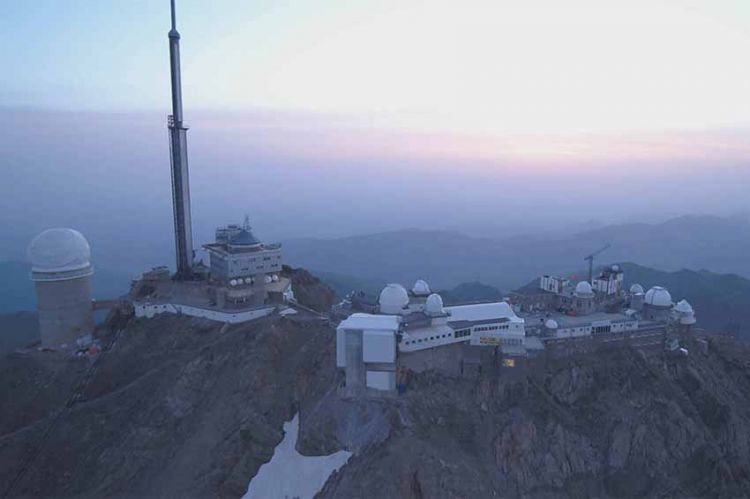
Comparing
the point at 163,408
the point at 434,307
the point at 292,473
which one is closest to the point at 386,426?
the point at 292,473

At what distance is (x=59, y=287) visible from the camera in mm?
58156

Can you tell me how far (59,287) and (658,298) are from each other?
65356 mm

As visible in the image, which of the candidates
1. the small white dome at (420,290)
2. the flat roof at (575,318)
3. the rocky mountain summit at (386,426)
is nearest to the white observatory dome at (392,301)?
the small white dome at (420,290)

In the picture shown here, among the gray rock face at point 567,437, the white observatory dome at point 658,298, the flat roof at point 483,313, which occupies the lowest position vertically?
the gray rock face at point 567,437

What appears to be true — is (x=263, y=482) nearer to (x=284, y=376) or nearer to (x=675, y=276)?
(x=284, y=376)

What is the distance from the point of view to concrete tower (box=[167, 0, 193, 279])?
2628 inches

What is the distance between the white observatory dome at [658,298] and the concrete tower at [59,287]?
205 ft

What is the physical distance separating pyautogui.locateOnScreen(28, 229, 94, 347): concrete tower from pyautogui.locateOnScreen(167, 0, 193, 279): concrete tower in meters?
11.6

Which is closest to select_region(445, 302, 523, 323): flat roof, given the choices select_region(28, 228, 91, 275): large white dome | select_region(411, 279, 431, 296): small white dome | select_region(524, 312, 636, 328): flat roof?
select_region(524, 312, 636, 328): flat roof

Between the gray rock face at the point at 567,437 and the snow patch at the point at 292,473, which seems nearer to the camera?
the gray rock face at the point at 567,437

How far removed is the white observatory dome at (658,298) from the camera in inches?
2085

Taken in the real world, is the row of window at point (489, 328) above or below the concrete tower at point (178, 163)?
below

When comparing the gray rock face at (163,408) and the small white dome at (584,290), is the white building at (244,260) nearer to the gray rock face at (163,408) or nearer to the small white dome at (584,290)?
the gray rock face at (163,408)

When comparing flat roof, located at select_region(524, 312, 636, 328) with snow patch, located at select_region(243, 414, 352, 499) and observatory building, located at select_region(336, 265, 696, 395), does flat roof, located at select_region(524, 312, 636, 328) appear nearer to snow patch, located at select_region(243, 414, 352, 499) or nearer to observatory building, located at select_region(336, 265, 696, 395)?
observatory building, located at select_region(336, 265, 696, 395)
